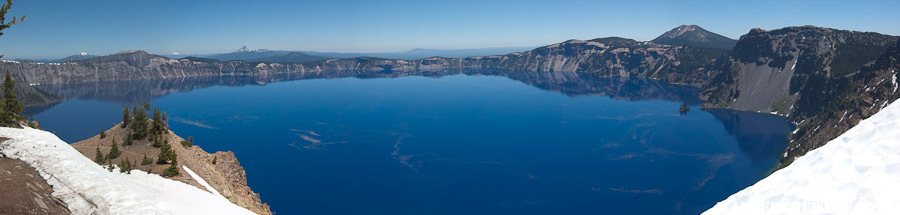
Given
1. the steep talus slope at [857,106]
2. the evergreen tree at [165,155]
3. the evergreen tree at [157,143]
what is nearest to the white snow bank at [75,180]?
the evergreen tree at [165,155]

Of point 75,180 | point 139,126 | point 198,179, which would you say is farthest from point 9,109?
point 75,180

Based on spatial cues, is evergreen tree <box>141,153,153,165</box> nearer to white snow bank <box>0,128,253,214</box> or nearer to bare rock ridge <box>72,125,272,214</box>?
bare rock ridge <box>72,125,272,214</box>

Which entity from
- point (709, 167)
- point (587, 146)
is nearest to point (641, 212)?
point (709, 167)

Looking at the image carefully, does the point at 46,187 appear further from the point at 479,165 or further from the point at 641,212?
the point at 479,165

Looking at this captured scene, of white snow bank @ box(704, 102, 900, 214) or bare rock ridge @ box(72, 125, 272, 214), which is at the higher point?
white snow bank @ box(704, 102, 900, 214)

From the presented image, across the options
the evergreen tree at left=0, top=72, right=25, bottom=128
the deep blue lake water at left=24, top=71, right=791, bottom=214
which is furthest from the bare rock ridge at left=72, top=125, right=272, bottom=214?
the deep blue lake water at left=24, top=71, right=791, bottom=214

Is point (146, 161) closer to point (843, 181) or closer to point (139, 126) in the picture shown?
point (139, 126)
